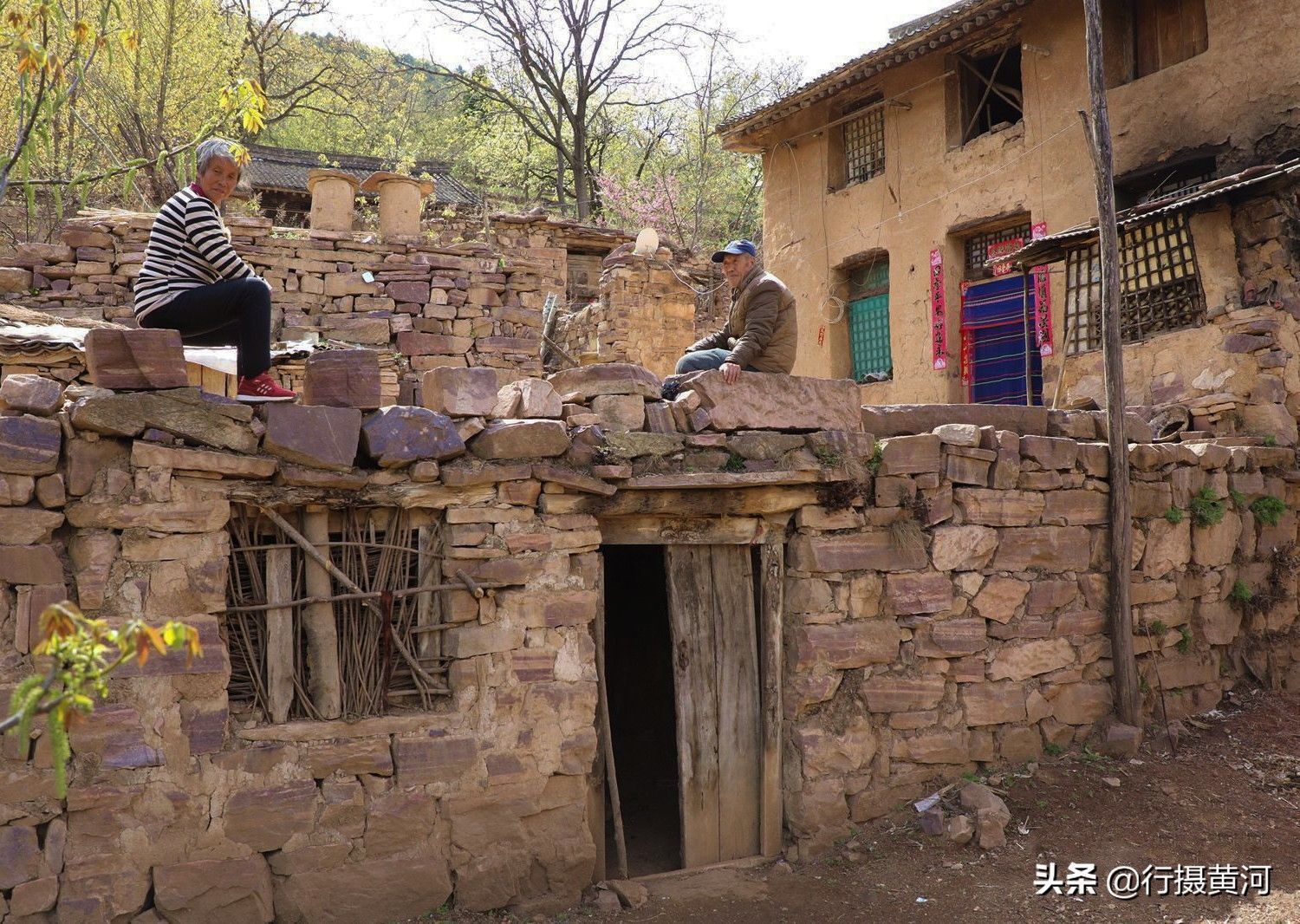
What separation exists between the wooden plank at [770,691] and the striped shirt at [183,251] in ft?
9.77

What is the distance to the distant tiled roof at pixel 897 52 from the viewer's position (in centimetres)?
1030

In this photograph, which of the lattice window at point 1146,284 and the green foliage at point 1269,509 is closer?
the green foliage at point 1269,509

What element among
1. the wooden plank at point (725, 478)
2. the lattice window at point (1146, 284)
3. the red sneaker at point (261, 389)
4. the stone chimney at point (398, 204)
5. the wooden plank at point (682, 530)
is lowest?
the wooden plank at point (682, 530)

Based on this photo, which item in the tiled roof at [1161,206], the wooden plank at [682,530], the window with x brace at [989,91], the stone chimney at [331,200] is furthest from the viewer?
the window with x brace at [989,91]

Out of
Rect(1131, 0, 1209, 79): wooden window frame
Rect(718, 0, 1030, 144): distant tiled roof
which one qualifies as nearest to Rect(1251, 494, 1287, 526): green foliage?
Rect(1131, 0, 1209, 79): wooden window frame

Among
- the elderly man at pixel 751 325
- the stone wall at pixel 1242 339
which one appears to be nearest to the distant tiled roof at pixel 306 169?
the stone wall at pixel 1242 339

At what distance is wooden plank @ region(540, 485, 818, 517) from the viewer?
512cm

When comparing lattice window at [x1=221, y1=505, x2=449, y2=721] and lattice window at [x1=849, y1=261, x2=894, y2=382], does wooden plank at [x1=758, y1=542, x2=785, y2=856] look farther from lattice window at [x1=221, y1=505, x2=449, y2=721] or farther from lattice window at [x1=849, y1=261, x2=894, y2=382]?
lattice window at [x1=849, y1=261, x2=894, y2=382]

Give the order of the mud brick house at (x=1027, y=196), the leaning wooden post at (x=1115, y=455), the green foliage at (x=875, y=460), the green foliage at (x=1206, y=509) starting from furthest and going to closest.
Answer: the mud brick house at (x=1027, y=196) → the green foliage at (x=1206, y=509) → the leaning wooden post at (x=1115, y=455) → the green foliage at (x=875, y=460)

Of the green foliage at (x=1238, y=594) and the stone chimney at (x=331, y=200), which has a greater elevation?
the stone chimney at (x=331, y=200)

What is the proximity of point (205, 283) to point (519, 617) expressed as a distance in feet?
6.68

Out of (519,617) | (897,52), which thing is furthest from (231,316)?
(897,52)

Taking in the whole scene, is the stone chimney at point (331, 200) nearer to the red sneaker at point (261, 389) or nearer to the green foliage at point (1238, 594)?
the red sneaker at point (261, 389)

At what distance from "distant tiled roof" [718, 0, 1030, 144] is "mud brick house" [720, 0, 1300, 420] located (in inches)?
1.1
